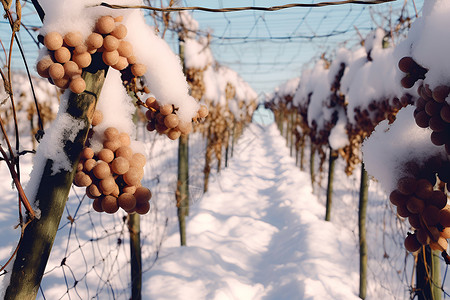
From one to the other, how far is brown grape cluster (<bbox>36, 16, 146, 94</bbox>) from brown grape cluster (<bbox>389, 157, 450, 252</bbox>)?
0.96m

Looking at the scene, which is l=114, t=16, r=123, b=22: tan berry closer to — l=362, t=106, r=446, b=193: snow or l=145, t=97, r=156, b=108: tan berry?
l=145, t=97, r=156, b=108: tan berry

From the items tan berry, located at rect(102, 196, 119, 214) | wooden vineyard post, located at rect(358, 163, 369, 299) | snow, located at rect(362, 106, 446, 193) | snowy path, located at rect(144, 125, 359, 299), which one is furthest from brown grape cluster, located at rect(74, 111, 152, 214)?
wooden vineyard post, located at rect(358, 163, 369, 299)

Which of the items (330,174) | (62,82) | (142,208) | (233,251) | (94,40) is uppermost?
(94,40)

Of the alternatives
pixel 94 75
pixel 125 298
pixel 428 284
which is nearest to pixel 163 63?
pixel 94 75

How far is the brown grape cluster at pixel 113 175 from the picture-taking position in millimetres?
957

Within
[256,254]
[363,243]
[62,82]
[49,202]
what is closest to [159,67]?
[62,82]

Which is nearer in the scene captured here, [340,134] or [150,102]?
[150,102]

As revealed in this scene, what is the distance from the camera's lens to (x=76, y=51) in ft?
2.86

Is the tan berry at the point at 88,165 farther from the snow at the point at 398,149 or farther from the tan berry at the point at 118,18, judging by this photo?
the snow at the point at 398,149

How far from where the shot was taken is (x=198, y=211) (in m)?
6.17

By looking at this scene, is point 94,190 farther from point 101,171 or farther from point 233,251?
point 233,251

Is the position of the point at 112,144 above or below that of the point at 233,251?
above

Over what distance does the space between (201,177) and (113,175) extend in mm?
8169

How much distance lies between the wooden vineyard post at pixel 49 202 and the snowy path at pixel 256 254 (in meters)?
2.22
